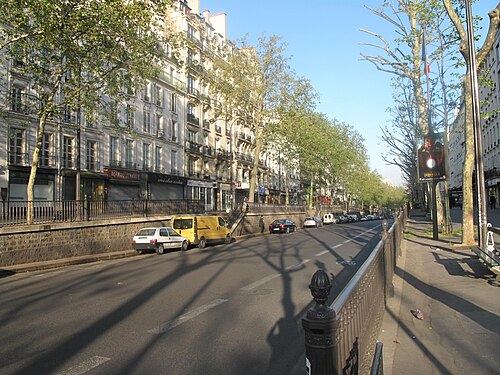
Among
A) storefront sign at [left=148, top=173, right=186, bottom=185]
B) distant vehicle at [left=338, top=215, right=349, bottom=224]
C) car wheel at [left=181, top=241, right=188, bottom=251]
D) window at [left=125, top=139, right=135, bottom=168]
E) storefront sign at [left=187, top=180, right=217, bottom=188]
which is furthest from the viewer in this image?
distant vehicle at [left=338, top=215, right=349, bottom=224]

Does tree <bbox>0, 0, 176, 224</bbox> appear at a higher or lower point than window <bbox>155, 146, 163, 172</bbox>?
higher

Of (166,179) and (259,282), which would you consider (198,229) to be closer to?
(259,282)

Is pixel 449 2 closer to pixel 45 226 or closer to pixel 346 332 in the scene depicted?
pixel 346 332

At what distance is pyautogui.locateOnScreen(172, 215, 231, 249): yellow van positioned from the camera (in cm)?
2300

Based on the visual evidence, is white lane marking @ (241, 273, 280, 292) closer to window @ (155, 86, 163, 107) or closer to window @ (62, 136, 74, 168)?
window @ (62, 136, 74, 168)

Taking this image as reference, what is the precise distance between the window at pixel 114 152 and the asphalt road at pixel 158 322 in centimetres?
2511

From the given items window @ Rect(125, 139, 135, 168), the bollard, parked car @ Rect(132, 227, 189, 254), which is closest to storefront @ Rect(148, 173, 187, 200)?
window @ Rect(125, 139, 135, 168)

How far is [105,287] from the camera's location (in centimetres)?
1055

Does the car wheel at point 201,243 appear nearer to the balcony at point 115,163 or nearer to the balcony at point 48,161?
the balcony at point 48,161

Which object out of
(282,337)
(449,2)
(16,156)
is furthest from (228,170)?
(282,337)

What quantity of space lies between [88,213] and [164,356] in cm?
1605

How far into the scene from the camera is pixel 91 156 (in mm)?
35219

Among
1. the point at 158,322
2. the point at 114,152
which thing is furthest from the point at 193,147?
the point at 158,322

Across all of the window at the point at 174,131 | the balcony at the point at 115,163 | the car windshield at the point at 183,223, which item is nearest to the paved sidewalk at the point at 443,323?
the car windshield at the point at 183,223
